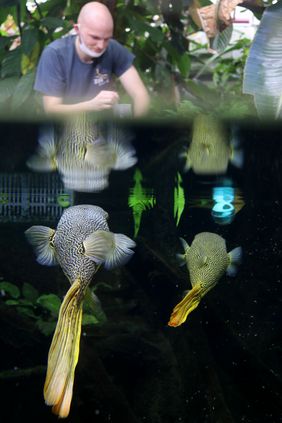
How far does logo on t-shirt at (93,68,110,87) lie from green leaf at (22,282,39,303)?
1.49ft

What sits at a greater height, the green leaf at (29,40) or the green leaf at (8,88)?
the green leaf at (29,40)

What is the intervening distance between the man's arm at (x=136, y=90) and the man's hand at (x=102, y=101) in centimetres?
5

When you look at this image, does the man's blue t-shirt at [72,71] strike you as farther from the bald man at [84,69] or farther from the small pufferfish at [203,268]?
the small pufferfish at [203,268]

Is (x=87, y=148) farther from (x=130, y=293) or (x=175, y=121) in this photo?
(x=130, y=293)

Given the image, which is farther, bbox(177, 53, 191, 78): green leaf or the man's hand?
bbox(177, 53, 191, 78): green leaf

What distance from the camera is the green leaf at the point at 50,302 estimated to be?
1396 millimetres

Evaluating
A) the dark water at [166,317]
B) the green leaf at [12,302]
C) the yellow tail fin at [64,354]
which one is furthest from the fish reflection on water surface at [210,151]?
the green leaf at [12,302]

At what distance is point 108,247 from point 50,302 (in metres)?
0.17

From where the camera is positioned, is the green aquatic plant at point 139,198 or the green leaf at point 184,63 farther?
the green leaf at point 184,63

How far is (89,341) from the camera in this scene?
1.41 meters

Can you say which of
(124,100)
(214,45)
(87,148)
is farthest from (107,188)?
(214,45)

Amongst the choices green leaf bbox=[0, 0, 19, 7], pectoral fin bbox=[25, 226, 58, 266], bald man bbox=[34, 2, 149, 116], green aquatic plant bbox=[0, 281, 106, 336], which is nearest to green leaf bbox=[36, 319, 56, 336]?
green aquatic plant bbox=[0, 281, 106, 336]

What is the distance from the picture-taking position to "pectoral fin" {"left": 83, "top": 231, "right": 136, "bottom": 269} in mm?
1381

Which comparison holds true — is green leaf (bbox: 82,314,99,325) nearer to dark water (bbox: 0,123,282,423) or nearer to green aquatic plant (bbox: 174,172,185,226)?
dark water (bbox: 0,123,282,423)
